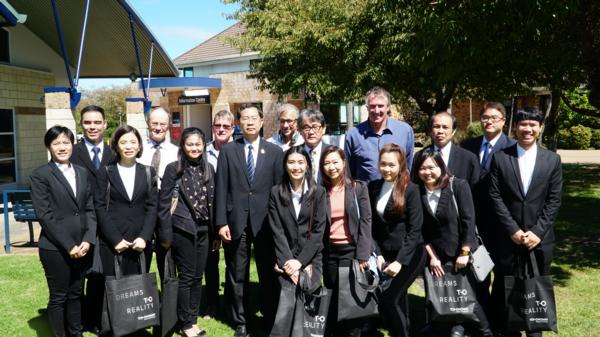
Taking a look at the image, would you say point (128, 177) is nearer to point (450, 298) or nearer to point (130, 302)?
point (130, 302)

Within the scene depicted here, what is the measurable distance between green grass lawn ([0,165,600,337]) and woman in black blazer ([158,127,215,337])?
1.41ft

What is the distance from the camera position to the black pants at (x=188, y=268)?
430 cm

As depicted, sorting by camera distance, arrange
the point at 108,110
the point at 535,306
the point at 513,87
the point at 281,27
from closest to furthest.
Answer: the point at 535,306, the point at 513,87, the point at 281,27, the point at 108,110

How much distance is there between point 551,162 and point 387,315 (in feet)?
5.98

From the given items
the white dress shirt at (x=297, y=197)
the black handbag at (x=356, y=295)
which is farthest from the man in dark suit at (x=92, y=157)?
the black handbag at (x=356, y=295)

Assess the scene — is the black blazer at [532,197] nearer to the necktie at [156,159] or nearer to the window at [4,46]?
the necktie at [156,159]

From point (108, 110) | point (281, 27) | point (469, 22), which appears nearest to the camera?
point (469, 22)

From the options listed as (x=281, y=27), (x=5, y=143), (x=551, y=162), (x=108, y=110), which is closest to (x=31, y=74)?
(x=5, y=143)

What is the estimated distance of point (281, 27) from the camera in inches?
530

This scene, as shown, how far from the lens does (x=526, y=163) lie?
4102mm

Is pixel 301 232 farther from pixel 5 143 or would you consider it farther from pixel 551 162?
pixel 5 143

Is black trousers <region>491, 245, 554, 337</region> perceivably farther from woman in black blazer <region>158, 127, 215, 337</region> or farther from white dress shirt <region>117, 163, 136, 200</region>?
white dress shirt <region>117, 163, 136, 200</region>

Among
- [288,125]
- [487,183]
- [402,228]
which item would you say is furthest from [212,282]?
[487,183]

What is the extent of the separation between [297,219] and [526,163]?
6.30ft
